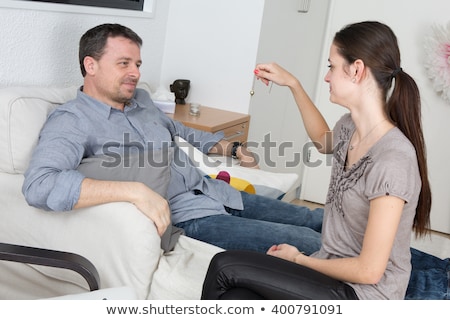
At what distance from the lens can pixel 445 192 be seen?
14.7 ft

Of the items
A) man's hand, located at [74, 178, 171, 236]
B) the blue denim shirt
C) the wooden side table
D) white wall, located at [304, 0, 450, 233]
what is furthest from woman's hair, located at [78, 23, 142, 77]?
white wall, located at [304, 0, 450, 233]

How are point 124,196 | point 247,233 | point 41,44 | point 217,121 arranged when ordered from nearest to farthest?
point 124,196
point 247,233
point 41,44
point 217,121

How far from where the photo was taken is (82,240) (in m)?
2.12

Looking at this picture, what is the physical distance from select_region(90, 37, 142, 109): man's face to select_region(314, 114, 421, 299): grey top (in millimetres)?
967

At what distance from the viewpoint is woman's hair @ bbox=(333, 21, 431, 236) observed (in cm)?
179

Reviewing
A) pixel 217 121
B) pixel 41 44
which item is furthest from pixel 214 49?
pixel 41 44

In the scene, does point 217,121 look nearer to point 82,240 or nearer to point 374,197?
point 82,240

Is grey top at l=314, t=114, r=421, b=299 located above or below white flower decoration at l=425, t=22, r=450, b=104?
below

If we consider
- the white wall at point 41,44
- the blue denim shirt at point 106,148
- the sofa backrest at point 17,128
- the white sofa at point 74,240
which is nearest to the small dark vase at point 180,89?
the white wall at point 41,44

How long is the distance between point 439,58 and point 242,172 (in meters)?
1.92

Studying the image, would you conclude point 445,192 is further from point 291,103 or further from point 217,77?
point 217,77

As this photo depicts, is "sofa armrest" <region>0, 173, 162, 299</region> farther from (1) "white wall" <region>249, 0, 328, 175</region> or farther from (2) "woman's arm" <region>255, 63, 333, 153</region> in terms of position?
(1) "white wall" <region>249, 0, 328, 175</region>

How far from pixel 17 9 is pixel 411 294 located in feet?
5.78

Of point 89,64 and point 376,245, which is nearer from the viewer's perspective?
point 376,245
